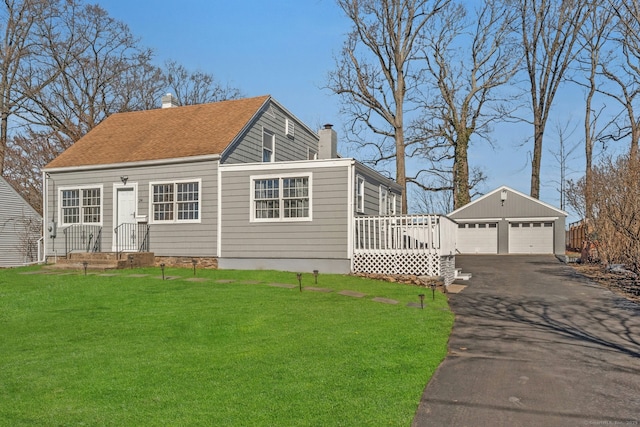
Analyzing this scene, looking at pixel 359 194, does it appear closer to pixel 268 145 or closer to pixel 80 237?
pixel 268 145

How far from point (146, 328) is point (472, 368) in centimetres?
474

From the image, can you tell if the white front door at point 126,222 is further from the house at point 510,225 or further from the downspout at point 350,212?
the house at point 510,225

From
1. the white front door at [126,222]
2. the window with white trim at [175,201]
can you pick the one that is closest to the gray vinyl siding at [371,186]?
the window with white trim at [175,201]

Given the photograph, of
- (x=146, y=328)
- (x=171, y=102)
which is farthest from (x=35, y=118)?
(x=146, y=328)

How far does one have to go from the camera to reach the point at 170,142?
1797 centimetres

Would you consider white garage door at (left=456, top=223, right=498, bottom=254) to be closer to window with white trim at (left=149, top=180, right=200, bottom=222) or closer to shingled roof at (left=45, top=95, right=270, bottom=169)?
shingled roof at (left=45, top=95, right=270, bottom=169)

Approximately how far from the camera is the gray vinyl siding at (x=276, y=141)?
1739cm

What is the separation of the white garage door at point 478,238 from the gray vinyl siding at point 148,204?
20.2 meters

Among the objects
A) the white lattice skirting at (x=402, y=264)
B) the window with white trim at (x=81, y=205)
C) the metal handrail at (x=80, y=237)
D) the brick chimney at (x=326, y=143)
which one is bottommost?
the white lattice skirting at (x=402, y=264)

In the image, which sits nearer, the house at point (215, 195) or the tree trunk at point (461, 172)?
the house at point (215, 195)

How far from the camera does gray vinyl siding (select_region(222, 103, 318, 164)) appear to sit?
17.4 metres

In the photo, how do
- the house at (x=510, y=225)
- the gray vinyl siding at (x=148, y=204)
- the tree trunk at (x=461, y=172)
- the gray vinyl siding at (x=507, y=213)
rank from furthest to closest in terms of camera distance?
the tree trunk at (x=461, y=172) → the house at (x=510, y=225) → the gray vinyl siding at (x=507, y=213) → the gray vinyl siding at (x=148, y=204)

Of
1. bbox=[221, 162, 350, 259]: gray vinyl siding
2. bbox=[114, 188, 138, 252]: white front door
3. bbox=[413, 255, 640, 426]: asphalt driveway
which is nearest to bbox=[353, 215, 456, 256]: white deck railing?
bbox=[221, 162, 350, 259]: gray vinyl siding

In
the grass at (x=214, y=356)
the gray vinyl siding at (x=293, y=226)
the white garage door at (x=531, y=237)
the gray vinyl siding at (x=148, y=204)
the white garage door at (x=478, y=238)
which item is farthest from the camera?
the white garage door at (x=478, y=238)
